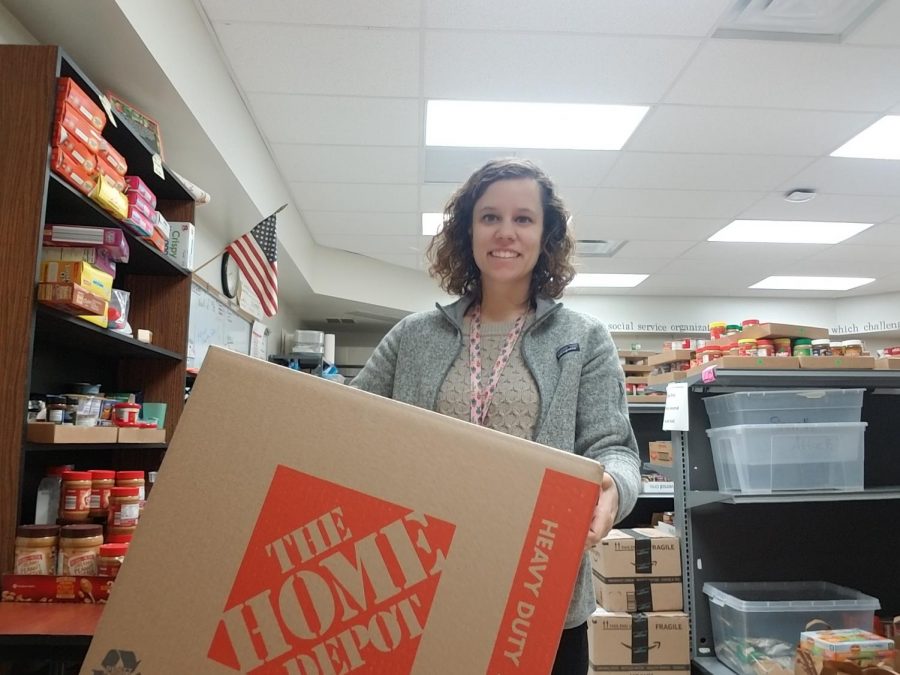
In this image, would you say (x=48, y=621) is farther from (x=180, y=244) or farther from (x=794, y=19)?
(x=794, y=19)

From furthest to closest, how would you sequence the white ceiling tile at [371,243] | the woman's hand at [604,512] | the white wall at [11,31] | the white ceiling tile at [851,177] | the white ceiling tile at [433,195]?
the white ceiling tile at [371,243]
the white ceiling tile at [433,195]
the white ceiling tile at [851,177]
the white wall at [11,31]
the woman's hand at [604,512]

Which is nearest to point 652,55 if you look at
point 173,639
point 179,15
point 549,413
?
point 179,15

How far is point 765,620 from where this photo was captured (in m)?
1.90

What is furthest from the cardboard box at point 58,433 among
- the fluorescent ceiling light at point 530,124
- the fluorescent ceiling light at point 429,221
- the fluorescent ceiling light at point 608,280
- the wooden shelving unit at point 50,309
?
the fluorescent ceiling light at point 608,280

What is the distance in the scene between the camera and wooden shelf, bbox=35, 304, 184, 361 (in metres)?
1.51

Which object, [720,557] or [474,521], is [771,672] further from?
[474,521]

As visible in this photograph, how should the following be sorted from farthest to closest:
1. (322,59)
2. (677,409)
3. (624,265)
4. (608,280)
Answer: (608,280) → (624,265) → (322,59) → (677,409)

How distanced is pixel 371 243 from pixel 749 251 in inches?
135

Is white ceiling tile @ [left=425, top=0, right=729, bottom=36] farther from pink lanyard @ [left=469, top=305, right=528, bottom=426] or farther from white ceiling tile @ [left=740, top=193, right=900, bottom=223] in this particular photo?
white ceiling tile @ [left=740, top=193, right=900, bottom=223]

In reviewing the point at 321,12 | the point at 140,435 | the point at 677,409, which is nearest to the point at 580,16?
the point at 321,12

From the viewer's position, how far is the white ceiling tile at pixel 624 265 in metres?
6.09

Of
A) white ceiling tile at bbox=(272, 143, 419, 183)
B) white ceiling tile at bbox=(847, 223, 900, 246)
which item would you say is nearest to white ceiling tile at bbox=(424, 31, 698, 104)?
white ceiling tile at bbox=(272, 143, 419, 183)

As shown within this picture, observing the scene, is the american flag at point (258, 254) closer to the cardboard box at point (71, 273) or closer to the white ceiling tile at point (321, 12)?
the white ceiling tile at point (321, 12)

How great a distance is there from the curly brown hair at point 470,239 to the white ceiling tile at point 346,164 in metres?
2.58
